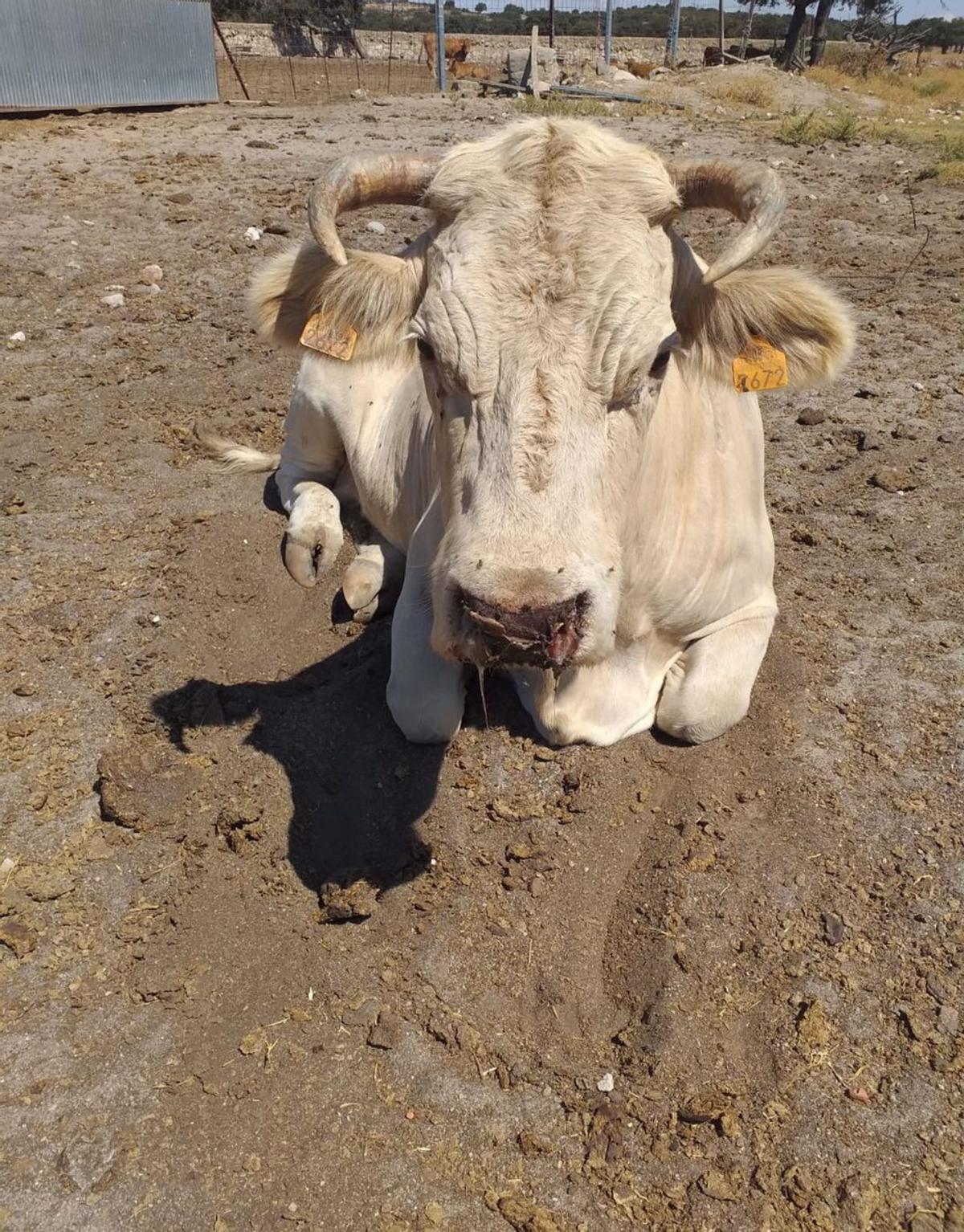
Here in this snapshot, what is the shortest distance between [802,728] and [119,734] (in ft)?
7.93

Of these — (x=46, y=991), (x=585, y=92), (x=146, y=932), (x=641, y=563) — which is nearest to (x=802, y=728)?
(x=641, y=563)

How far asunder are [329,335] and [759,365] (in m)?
1.30

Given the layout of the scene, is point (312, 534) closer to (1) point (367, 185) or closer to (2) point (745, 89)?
(1) point (367, 185)

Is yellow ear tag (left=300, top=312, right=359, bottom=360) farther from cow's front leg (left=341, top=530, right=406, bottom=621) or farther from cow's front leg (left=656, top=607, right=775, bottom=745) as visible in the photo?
cow's front leg (left=656, top=607, right=775, bottom=745)

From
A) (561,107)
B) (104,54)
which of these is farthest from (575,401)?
(104,54)

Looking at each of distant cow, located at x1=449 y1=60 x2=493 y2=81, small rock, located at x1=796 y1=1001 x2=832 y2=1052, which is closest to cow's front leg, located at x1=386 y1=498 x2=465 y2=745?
small rock, located at x1=796 y1=1001 x2=832 y2=1052

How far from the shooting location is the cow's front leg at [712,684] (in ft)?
10.8

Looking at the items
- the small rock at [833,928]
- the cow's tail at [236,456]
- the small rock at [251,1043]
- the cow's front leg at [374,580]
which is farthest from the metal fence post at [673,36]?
the small rock at [251,1043]

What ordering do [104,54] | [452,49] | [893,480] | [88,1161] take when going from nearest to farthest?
[88,1161] → [893,480] → [104,54] → [452,49]

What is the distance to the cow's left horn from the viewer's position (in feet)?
8.43

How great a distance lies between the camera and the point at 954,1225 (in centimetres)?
199

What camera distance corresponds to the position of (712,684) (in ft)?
10.9

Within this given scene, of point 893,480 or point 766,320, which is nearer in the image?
point 766,320

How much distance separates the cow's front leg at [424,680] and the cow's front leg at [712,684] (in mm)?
734
